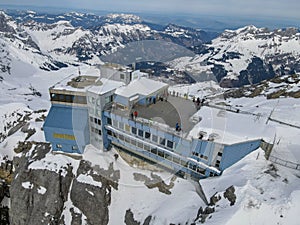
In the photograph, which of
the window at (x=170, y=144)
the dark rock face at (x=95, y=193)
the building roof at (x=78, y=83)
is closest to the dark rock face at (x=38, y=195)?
the dark rock face at (x=95, y=193)

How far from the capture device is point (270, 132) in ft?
90.6

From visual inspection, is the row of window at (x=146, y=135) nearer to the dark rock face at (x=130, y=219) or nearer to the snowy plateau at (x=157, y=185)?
the snowy plateau at (x=157, y=185)

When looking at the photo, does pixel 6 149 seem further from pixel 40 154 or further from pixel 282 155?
pixel 282 155

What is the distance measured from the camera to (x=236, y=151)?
25.8 meters

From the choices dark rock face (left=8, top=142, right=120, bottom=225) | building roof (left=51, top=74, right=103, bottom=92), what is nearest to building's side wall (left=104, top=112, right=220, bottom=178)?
building roof (left=51, top=74, right=103, bottom=92)

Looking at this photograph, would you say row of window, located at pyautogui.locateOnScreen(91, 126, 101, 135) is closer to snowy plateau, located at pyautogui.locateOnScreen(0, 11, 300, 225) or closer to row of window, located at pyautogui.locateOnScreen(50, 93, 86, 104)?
snowy plateau, located at pyautogui.locateOnScreen(0, 11, 300, 225)

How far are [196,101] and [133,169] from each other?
50.0 ft

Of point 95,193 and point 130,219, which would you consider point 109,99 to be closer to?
point 95,193

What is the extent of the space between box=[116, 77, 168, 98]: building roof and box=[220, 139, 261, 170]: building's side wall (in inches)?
551

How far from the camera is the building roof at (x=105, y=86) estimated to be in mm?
31875

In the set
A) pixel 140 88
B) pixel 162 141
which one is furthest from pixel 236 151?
pixel 140 88

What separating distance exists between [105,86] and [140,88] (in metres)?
5.58

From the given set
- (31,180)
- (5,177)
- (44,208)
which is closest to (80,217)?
(44,208)

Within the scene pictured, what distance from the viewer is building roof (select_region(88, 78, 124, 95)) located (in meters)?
31.9
